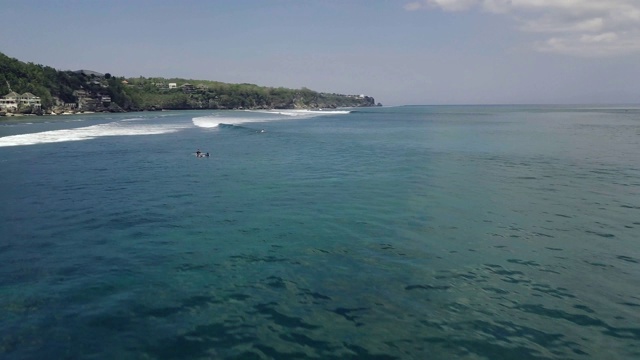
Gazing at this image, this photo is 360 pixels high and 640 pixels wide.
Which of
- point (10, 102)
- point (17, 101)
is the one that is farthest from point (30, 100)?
point (10, 102)

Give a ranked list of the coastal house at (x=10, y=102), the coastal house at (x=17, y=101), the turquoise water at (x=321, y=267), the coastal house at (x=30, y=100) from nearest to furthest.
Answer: the turquoise water at (x=321, y=267) → the coastal house at (x=10, y=102) → the coastal house at (x=17, y=101) → the coastal house at (x=30, y=100)

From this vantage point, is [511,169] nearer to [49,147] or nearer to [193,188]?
[193,188]

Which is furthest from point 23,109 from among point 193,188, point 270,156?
point 193,188

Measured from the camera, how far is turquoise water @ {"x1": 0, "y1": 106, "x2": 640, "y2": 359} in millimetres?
10289

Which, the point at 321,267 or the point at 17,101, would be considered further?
the point at 17,101

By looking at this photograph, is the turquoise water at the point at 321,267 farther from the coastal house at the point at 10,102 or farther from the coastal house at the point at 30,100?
the coastal house at the point at 30,100

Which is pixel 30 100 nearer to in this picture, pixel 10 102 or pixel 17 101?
pixel 17 101

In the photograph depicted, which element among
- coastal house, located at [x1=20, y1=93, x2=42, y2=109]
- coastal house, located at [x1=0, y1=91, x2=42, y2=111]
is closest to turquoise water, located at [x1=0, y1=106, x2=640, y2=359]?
coastal house, located at [x1=0, y1=91, x2=42, y2=111]

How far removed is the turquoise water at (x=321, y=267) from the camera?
405 inches

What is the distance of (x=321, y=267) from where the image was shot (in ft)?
47.5

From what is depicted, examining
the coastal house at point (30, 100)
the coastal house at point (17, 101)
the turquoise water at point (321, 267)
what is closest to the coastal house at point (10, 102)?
the coastal house at point (17, 101)

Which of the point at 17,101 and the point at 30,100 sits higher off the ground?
the point at 30,100

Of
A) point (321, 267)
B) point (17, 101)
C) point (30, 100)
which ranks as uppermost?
point (30, 100)

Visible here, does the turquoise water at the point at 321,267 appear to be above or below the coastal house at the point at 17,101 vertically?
below
